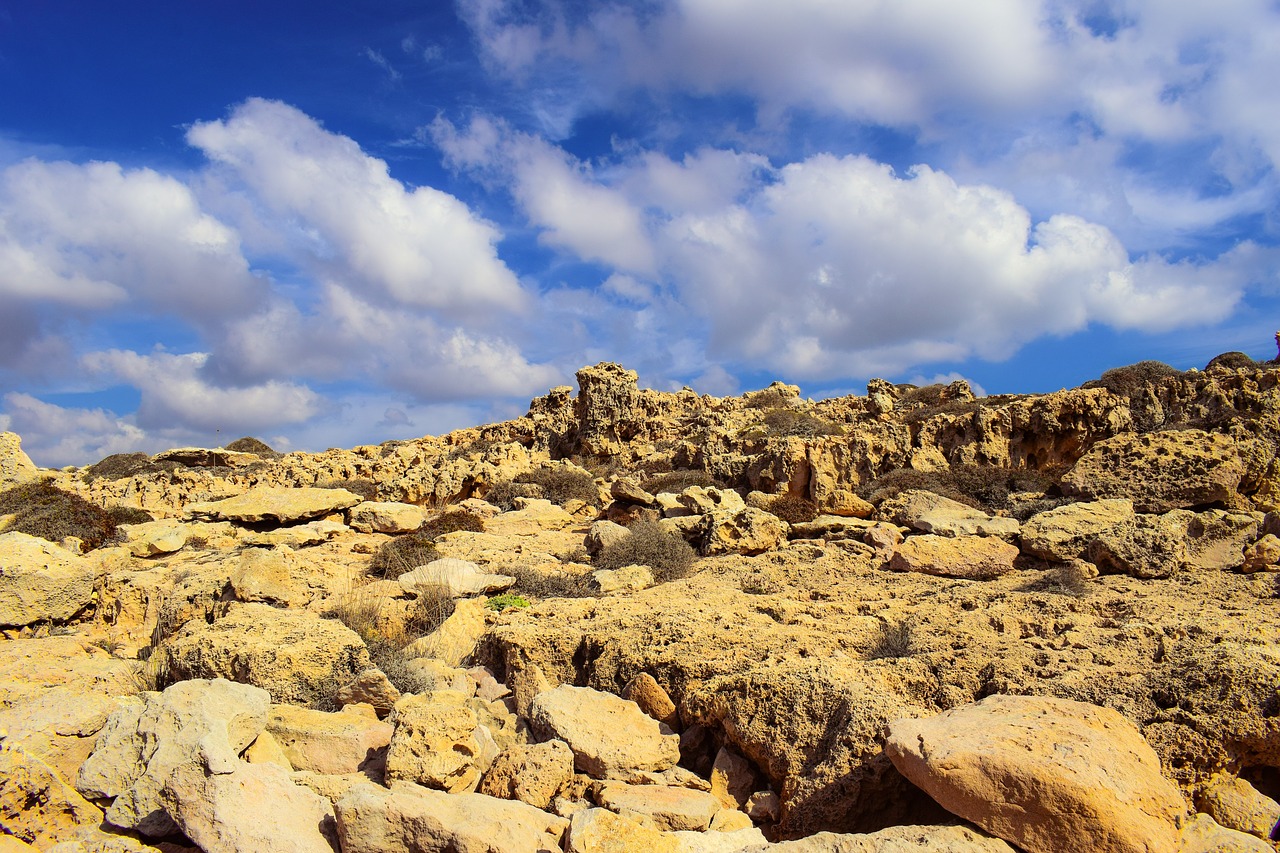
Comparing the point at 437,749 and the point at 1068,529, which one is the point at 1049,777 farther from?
the point at 1068,529

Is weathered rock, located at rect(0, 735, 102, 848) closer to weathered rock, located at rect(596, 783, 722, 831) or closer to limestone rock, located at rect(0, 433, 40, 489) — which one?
weathered rock, located at rect(596, 783, 722, 831)

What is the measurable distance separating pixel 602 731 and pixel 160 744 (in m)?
2.34

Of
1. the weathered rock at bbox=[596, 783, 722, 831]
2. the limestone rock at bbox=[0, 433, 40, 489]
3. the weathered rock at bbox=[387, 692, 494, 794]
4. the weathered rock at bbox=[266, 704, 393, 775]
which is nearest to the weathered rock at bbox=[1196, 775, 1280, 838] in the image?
the weathered rock at bbox=[596, 783, 722, 831]

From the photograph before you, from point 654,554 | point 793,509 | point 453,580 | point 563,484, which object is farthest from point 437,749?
point 563,484

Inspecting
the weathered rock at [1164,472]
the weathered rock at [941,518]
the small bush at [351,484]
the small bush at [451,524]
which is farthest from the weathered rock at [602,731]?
the small bush at [351,484]

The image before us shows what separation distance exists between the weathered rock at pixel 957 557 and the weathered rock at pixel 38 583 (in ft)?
27.5

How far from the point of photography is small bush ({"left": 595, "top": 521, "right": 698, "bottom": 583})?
8.80 m

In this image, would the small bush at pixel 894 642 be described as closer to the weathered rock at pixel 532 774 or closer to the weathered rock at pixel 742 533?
the weathered rock at pixel 532 774

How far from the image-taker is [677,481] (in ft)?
54.1

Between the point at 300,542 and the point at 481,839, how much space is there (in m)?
9.36

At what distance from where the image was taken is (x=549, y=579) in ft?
28.3

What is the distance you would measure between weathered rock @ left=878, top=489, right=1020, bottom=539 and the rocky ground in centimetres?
8

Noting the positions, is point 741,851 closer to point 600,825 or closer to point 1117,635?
point 600,825

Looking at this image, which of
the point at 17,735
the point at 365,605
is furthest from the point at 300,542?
the point at 17,735
